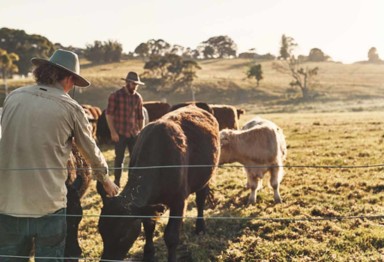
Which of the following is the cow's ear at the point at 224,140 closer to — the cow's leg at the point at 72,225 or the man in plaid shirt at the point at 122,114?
the man in plaid shirt at the point at 122,114

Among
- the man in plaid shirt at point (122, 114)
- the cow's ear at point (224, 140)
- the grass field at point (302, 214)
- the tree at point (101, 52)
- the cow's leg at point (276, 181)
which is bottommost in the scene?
the grass field at point (302, 214)

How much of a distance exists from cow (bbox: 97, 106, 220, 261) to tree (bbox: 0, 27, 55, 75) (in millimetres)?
70329

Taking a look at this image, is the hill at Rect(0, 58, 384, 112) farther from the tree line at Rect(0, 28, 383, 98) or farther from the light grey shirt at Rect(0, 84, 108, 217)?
the light grey shirt at Rect(0, 84, 108, 217)

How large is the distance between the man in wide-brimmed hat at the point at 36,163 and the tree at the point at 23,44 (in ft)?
237

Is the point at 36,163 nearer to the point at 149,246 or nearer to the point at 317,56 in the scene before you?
the point at 149,246

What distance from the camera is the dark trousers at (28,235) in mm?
3055

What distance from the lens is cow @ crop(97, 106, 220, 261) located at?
158 inches

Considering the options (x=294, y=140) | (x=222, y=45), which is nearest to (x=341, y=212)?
(x=294, y=140)

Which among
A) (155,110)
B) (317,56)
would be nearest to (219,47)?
(317,56)

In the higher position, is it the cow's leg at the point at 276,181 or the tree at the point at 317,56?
the tree at the point at 317,56

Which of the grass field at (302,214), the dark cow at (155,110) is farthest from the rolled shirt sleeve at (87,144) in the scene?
the dark cow at (155,110)

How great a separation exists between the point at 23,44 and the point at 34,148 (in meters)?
77.9

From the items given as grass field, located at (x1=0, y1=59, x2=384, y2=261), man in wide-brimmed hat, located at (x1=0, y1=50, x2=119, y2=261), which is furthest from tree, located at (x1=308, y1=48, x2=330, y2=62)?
man in wide-brimmed hat, located at (x1=0, y1=50, x2=119, y2=261)

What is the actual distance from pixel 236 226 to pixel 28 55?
237ft
